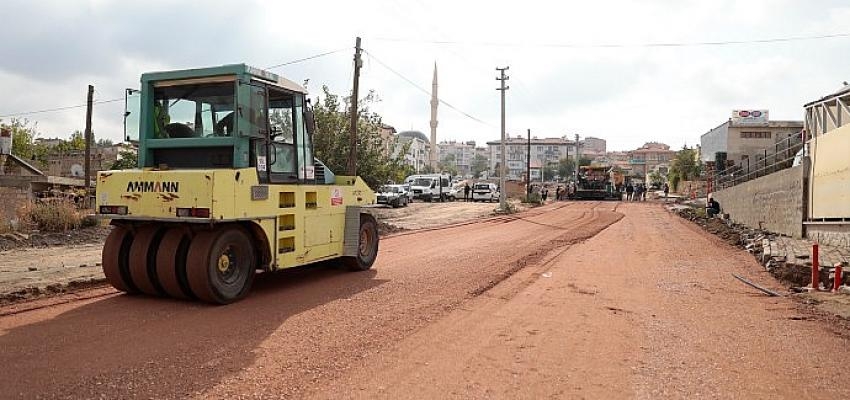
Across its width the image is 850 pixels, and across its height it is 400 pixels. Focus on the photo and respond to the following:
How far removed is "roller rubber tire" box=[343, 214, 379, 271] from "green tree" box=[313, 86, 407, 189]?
567 inches

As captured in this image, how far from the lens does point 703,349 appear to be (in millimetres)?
5992

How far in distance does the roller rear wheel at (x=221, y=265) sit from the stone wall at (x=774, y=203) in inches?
562

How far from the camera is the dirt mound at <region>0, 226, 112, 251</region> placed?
14.6 meters

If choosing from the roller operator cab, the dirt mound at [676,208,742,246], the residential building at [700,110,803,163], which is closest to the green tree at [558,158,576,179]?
the residential building at [700,110,803,163]

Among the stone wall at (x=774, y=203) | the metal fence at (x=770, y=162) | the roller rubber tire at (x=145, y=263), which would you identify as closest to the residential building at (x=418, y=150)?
the metal fence at (x=770, y=162)

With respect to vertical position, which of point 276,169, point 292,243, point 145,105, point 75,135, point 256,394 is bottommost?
point 256,394

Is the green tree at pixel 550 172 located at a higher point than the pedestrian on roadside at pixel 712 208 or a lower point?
higher

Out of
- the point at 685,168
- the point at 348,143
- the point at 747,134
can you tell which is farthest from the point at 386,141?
the point at 685,168

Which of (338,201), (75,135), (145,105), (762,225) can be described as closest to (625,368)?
(338,201)

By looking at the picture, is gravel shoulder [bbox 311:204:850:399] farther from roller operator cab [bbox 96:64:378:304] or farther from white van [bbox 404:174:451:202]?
white van [bbox 404:174:451:202]

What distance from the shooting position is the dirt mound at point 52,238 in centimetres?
1460

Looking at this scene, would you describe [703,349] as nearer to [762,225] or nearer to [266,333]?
[266,333]

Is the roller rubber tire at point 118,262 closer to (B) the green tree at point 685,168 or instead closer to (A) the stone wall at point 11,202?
(A) the stone wall at point 11,202

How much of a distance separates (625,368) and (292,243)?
5.12 m
